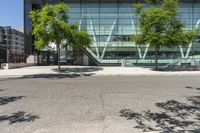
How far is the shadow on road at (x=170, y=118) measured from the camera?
26.2 feet

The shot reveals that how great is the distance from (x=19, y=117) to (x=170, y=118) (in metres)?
4.24

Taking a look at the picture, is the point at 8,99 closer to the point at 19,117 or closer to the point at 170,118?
the point at 19,117

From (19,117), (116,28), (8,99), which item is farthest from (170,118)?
(116,28)

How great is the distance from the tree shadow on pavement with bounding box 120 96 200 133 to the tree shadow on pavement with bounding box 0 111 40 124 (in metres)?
2.55

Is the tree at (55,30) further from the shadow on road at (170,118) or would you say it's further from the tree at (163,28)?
the shadow on road at (170,118)

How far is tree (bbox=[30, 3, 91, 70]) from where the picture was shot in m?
31.8

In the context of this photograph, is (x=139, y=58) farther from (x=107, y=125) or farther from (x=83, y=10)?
(x=107, y=125)

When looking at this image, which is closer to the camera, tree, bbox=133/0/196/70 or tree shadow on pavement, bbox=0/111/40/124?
tree shadow on pavement, bbox=0/111/40/124

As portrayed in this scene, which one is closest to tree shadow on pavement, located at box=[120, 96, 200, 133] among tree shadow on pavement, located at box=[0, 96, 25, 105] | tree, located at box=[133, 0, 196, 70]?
tree shadow on pavement, located at box=[0, 96, 25, 105]

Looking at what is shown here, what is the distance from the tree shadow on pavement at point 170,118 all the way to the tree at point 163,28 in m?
22.9

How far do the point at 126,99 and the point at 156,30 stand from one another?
75.4 ft

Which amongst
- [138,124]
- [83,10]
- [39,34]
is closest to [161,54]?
[83,10]

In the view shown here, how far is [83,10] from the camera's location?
54.0 metres

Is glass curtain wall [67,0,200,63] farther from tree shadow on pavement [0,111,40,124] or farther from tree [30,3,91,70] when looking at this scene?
tree shadow on pavement [0,111,40,124]
